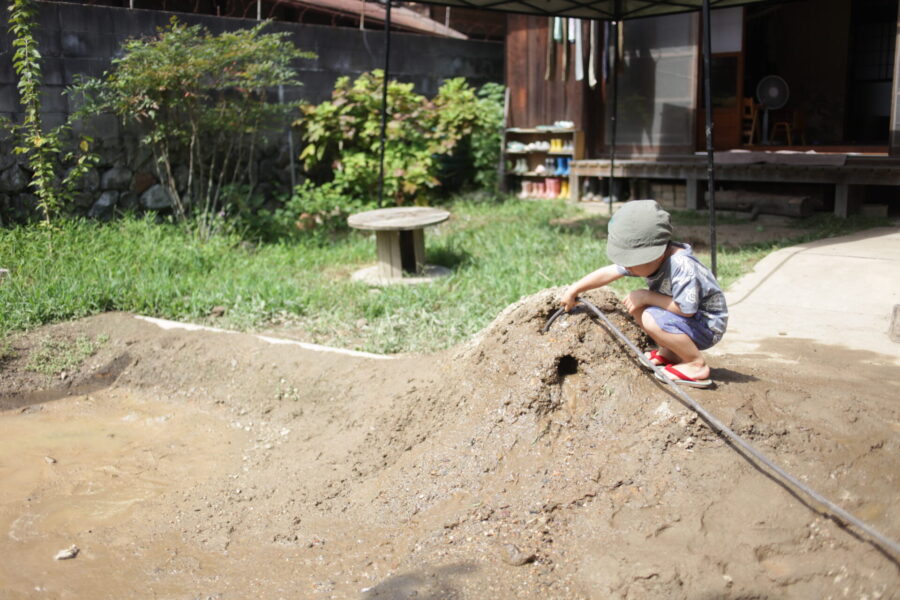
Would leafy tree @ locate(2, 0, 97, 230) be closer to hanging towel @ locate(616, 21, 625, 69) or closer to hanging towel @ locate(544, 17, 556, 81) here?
hanging towel @ locate(544, 17, 556, 81)

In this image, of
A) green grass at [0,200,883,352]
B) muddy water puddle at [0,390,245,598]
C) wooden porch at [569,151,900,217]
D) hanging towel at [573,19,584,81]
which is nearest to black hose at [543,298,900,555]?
green grass at [0,200,883,352]

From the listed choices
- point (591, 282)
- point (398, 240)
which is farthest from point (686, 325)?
point (398, 240)

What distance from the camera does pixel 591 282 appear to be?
3758 millimetres

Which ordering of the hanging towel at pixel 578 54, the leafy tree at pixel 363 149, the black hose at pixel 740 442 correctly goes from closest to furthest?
the black hose at pixel 740 442 < the leafy tree at pixel 363 149 < the hanging towel at pixel 578 54

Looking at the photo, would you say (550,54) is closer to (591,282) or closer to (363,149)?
(363,149)

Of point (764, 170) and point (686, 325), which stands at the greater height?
point (764, 170)

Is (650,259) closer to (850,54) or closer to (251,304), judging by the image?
(251,304)

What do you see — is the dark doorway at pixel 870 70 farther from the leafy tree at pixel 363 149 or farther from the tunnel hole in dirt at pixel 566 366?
the tunnel hole in dirt at pixel 566 366

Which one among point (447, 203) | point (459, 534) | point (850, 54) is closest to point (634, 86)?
point (447, 203)

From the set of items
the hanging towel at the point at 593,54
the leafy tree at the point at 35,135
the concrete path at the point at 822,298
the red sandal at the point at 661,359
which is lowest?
the concrete path at the point at 822,298

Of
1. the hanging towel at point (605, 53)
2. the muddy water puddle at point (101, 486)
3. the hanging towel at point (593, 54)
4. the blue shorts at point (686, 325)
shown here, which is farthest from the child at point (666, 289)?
the hanging towel at point (605, 53)

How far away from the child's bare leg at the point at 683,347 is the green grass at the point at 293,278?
2.11 metres

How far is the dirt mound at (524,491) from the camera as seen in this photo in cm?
301

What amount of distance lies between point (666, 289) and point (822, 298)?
324 centimetres
